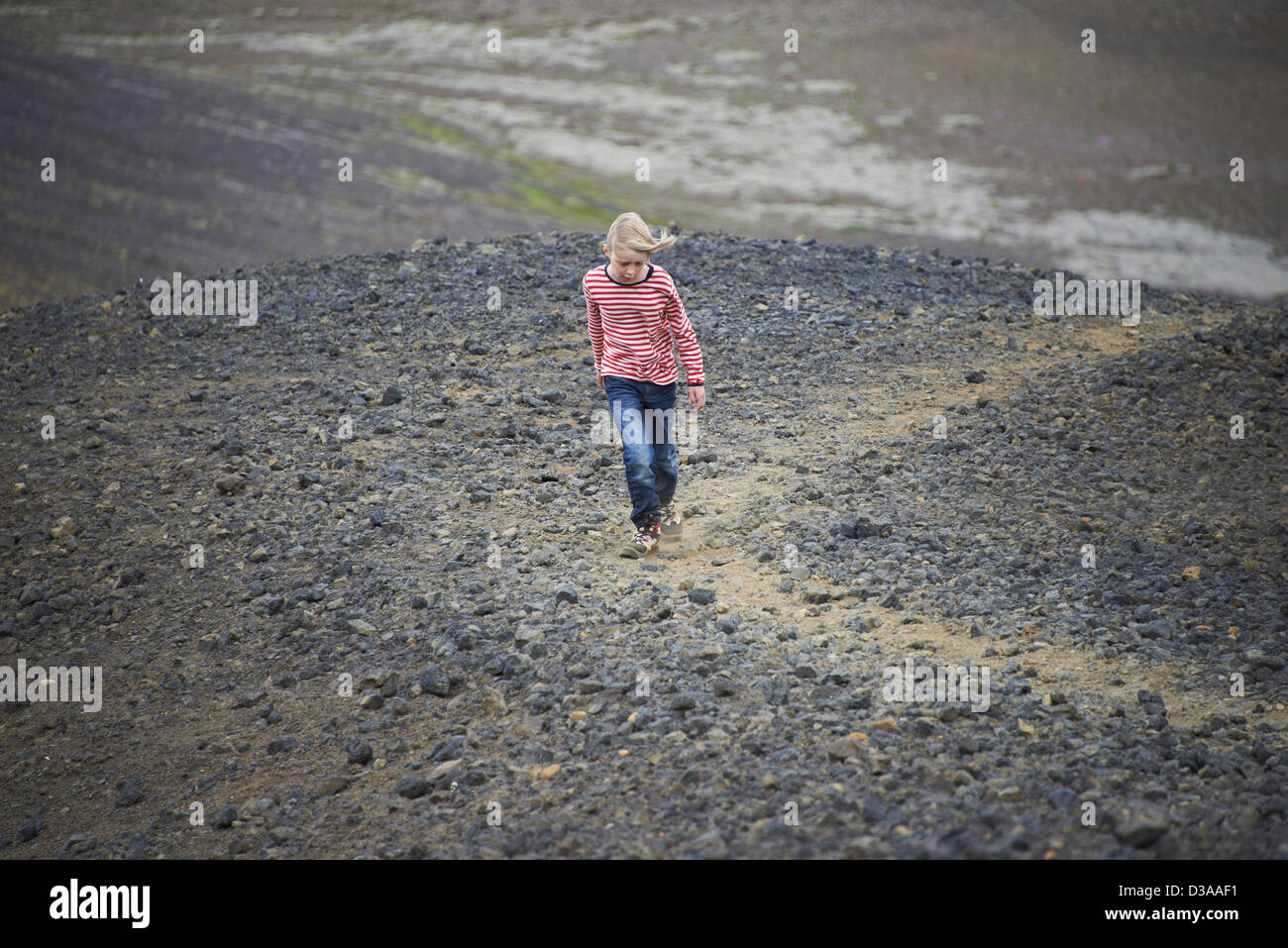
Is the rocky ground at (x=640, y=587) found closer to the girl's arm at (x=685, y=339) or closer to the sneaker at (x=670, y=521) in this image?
the sneaker at (x=670, y=521)

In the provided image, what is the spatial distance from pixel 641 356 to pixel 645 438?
596 mm

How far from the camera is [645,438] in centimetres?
739

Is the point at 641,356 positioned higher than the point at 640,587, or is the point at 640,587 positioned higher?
the point at 641,356

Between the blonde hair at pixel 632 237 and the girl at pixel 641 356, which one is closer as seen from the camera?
the blonde hair at pixel 632 237

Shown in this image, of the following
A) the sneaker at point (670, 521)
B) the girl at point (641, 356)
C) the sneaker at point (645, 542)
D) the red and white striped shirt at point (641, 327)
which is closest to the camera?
the girl at point (641, 356)

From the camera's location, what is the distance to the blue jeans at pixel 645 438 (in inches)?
289

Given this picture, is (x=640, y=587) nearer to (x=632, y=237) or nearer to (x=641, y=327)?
(x=641, y=327)

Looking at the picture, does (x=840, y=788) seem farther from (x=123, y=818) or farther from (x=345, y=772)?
(x=123, y=818)

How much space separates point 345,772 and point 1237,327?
36.3 feet

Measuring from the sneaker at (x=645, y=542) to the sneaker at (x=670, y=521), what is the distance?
0.41 ft

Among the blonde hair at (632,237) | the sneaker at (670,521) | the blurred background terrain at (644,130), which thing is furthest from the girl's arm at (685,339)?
the blurred background terrain at (644,130)

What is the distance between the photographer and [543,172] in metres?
28.3

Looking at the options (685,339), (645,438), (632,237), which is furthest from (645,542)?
(632,237)

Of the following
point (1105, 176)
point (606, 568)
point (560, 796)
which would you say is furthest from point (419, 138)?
point (560, 796)
